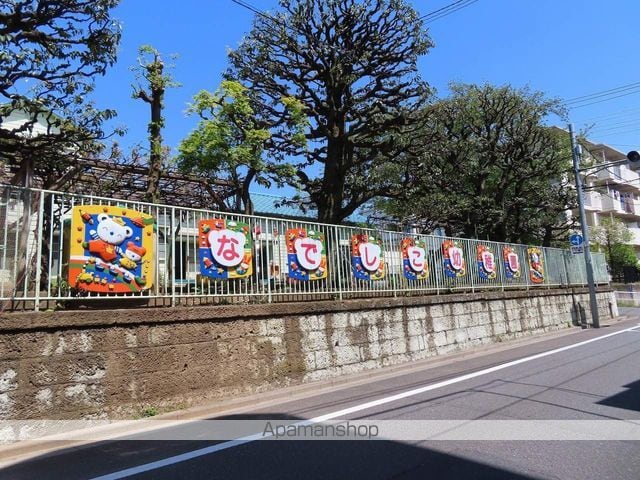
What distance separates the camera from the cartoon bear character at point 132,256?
7329 mm

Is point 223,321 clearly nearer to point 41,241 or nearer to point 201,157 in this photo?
point 41,241

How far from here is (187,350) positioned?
7.54 meters

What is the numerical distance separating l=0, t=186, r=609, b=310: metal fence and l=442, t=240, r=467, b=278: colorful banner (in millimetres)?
34

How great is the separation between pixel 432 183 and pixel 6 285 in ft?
49.1

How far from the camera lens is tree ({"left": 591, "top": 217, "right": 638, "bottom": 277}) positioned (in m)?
42.8

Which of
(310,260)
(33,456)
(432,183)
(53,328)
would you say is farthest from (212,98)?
(33,456)

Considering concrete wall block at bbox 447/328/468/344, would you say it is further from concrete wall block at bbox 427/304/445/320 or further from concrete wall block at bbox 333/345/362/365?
concrete wall block at bbox 333/345/362/365

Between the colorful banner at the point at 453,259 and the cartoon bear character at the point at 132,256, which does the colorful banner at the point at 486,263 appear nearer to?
the colorful banner at the point at 453,259

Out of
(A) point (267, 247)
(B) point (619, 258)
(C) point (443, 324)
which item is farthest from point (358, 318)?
(B) point (619, 258)

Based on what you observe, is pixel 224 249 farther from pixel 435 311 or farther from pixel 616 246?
pixel 616 246

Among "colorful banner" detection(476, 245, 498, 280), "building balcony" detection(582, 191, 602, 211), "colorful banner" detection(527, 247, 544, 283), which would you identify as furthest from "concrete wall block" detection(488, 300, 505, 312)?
"building balcony" detection(582, 191, 602, 211)

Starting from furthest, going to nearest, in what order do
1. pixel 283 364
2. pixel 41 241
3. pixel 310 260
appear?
1. pixel 310 260
2. pixel 283 364
3. pixel 41 241

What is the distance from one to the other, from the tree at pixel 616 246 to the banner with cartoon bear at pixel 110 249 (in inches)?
1727

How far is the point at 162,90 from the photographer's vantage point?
1093 cm
